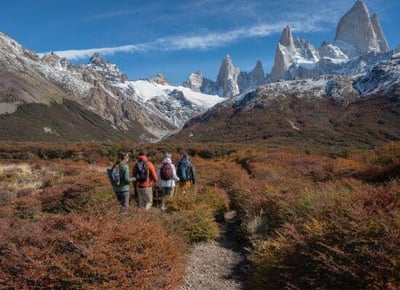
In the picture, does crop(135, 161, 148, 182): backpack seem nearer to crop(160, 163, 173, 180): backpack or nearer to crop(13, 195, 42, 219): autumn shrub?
crop(160, 163, 173, 180): backpack

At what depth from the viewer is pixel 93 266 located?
217 inches

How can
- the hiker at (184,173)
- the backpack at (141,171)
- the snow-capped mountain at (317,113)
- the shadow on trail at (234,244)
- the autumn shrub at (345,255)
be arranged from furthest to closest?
1. the snow-capped mountain at (317,113)
2. the hiker at (184,173)
3. the backpack at (141,171)
4. the shadow on trail at (234,244)
5. the autumn shrub at (345,255)

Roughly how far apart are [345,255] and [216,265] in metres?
4.56

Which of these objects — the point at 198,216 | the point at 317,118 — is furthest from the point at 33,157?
the point at 317,118

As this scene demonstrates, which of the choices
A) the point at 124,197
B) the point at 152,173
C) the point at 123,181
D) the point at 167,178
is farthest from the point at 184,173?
the point at 123,181

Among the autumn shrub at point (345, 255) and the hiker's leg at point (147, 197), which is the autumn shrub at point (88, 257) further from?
the hiker's leg at point (147, 197)

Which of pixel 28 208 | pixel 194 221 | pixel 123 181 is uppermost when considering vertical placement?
pixel 123 181

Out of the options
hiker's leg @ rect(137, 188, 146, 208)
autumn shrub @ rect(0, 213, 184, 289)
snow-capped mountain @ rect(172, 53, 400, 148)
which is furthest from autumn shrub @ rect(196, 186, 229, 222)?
snow-capped mountain @ rect(172, 53, 400, 148)

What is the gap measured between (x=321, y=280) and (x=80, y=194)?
9.54 metres

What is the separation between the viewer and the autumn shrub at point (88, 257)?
5.46 metres

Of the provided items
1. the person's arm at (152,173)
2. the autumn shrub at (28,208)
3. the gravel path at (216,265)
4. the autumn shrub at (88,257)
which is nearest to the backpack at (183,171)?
the person's arm at (152,173)

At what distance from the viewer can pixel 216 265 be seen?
8852 millimetres

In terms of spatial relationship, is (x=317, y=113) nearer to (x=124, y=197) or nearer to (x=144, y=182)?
(x=144, y=182)

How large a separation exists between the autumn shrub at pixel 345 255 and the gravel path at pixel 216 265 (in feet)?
6.38
